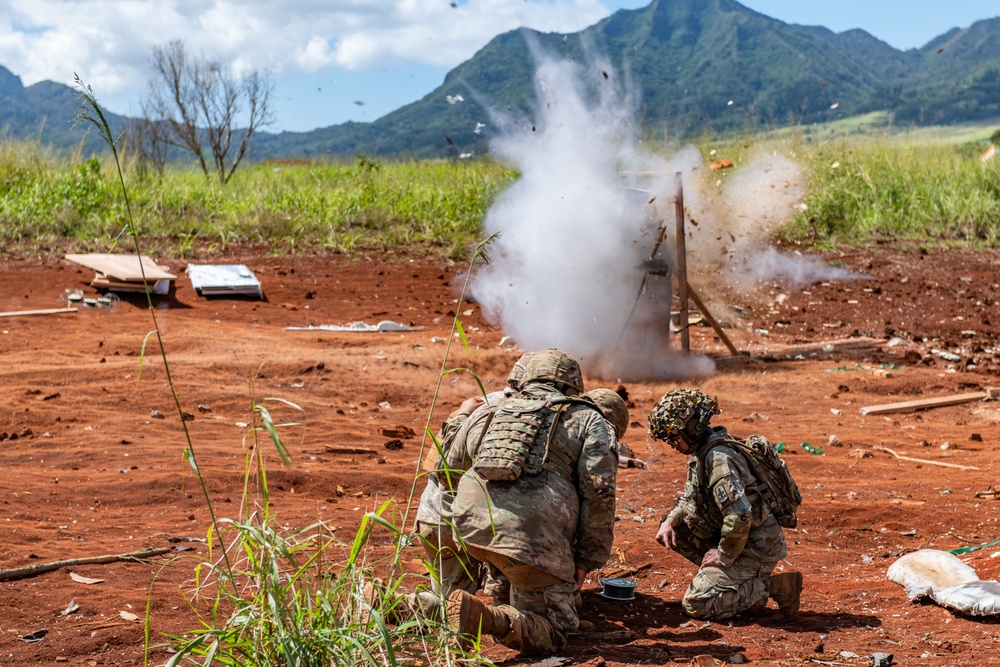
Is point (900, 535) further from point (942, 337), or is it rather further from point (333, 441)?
point (942, 337)

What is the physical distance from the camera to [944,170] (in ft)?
62.5

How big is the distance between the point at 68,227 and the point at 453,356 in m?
8.78

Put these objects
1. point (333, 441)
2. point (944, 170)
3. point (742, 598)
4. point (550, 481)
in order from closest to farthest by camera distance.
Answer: point (550, 481), point (742, 598), point (333, 441), point (944, 170)

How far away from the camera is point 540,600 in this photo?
420cm

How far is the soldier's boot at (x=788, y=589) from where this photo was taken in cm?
448

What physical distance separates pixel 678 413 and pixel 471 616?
129cm

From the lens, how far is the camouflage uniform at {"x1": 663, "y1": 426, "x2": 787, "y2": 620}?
442 centimetres

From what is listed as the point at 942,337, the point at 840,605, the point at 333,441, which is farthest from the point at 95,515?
the point at 942,337

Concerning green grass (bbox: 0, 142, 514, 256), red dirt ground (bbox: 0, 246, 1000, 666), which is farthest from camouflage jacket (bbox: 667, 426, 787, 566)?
green grass (bbox: 0, 142, 514, 256)

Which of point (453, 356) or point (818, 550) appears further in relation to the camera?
point (453, 356)

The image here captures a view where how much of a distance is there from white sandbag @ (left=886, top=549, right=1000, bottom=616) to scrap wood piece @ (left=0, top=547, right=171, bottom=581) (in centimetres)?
343

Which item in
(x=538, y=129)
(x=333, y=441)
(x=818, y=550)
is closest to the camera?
(x=818, y=550)

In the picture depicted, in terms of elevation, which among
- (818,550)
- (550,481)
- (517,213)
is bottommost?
(818,550)

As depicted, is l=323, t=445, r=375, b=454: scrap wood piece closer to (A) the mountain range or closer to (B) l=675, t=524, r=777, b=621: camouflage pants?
(B) l=675, t=524, r=777, b=621: camouflage pants
